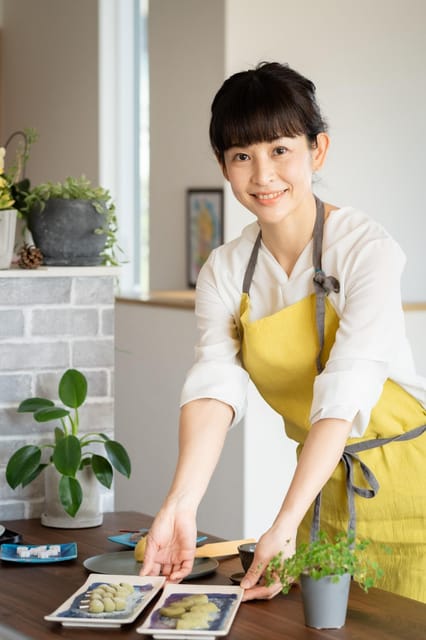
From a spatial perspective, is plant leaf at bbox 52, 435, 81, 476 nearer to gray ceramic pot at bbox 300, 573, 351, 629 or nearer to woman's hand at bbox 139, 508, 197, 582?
woman's hand at bbox 139, 508, 197, 582

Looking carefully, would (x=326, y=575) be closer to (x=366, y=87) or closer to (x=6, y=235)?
(x=6, y=235)

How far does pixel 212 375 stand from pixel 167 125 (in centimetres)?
330

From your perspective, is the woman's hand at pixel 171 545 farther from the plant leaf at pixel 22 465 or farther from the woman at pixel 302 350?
the plant leaf at pixel 22 465

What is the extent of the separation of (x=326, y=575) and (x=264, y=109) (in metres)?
0.78

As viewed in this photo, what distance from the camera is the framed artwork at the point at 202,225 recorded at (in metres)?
4.87

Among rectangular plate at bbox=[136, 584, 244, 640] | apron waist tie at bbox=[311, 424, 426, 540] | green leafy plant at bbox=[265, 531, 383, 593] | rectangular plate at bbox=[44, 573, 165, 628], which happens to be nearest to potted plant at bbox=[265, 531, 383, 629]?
green leafy plant at bbox=[265, 531, 383, 593]

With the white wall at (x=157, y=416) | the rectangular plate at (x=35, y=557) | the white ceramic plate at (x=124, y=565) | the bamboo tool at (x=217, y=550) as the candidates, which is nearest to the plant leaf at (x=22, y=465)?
the rectangular plate at (x=35, y=557)

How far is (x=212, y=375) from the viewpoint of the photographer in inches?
77.3

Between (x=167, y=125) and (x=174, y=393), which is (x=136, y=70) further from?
(x=174, y=393)

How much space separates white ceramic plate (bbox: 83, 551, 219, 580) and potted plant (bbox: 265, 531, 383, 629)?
1.07 ft

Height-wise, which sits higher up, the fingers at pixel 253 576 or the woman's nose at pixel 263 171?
the woman's nose at pixel 263 171

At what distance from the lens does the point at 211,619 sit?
1575 mm

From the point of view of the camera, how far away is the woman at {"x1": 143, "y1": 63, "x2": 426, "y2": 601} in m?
1.77

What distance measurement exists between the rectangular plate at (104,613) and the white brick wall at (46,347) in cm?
71
